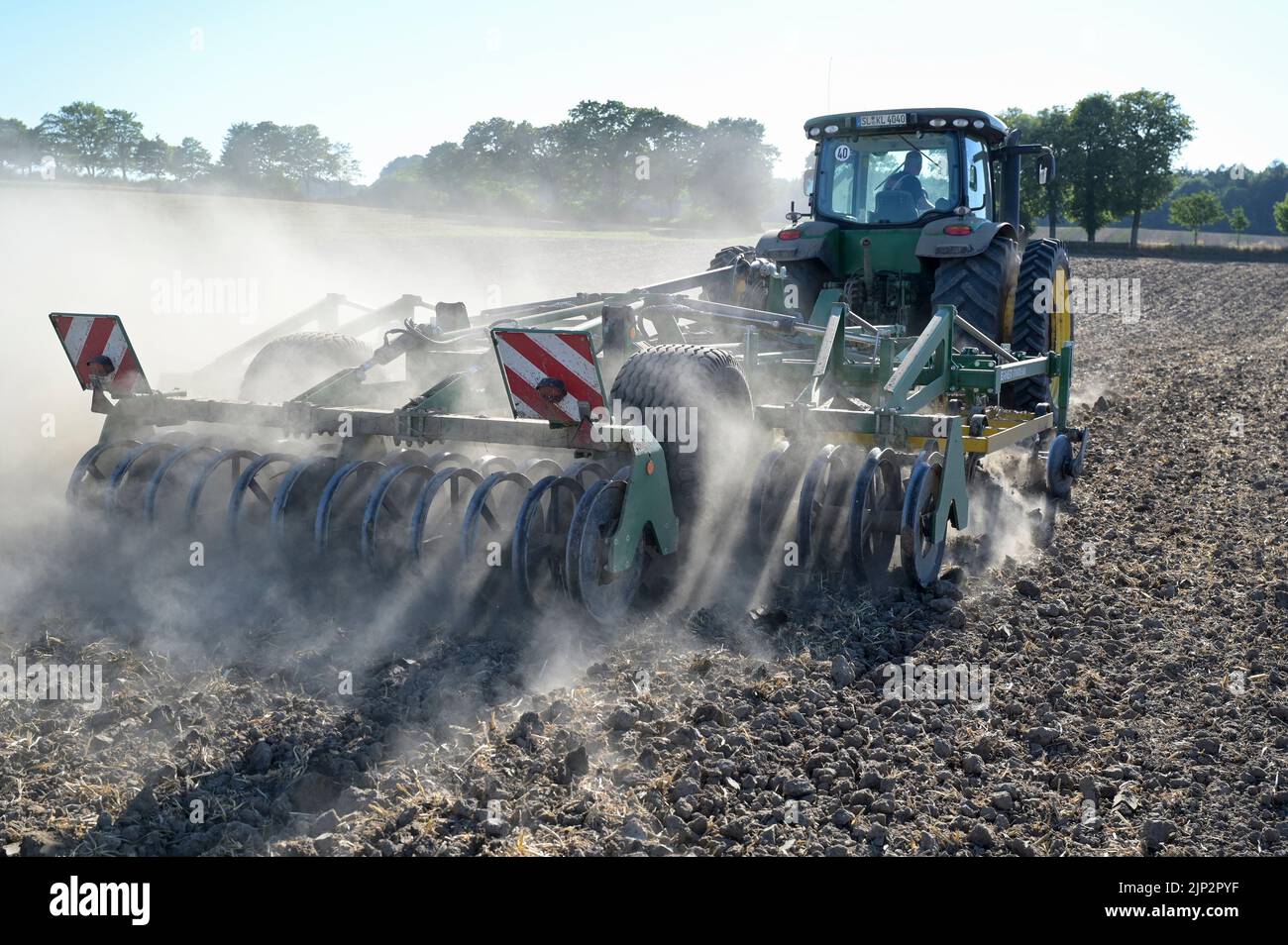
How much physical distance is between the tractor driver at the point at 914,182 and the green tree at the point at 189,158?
138ft

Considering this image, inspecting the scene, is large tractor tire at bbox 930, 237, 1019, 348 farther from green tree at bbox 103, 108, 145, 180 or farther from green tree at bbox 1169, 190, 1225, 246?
green tree at bbox 1169, 190, 1225, 246

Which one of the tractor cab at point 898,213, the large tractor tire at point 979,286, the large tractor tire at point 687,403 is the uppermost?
the tractor cab at point 898,213

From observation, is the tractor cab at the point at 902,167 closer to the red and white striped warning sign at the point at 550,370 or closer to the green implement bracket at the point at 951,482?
the green implement bracket at the point at 951,482

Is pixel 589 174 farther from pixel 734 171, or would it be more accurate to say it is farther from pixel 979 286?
pixel 979 286

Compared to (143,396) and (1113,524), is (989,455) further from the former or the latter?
(143,396)

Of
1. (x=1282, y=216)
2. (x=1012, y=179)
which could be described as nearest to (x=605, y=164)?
(x=1282, y=216)

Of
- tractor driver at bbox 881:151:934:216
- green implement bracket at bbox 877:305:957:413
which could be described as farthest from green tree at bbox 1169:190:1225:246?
green implement bracket at bbox 877:305:957:413

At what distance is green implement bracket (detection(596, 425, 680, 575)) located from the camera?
509cm

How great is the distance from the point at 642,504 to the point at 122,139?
157 ft

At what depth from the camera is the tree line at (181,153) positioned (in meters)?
41.7

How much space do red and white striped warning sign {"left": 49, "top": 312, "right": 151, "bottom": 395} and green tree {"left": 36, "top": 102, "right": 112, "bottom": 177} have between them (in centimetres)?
4028

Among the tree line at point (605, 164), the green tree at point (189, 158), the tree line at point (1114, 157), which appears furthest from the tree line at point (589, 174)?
the tree line at point (1114, 157)
